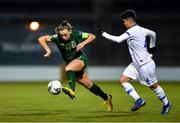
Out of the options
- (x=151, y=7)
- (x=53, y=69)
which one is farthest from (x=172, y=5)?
(x=53, y=69)

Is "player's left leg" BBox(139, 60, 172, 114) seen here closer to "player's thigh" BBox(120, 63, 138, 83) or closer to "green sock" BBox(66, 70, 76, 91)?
"player's thigh" BBox(120, 63, 138, 83)

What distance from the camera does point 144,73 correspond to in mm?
14172

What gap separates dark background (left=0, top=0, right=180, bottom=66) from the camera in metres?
33.5

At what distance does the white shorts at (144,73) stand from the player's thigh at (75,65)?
39.3 inches

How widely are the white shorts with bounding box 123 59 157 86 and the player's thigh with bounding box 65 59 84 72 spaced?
1.00 metres

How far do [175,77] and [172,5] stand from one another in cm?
1027

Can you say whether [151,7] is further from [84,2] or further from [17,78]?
[17,78]

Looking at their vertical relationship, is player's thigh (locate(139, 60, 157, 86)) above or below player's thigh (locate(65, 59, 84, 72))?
below

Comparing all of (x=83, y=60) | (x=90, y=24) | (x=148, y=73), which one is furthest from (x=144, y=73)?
(x=90, y=24)

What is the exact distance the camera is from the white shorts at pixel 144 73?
14172mm

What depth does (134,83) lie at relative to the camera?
98.1ft

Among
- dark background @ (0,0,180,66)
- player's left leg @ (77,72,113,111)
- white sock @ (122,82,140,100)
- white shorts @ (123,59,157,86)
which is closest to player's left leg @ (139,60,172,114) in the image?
white shorts @ (123,59,157,86)

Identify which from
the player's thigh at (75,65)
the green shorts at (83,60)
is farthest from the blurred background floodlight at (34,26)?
the player's thigh at (75,65)

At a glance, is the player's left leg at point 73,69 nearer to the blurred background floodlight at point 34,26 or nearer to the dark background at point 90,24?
the dark background at point 90,24
